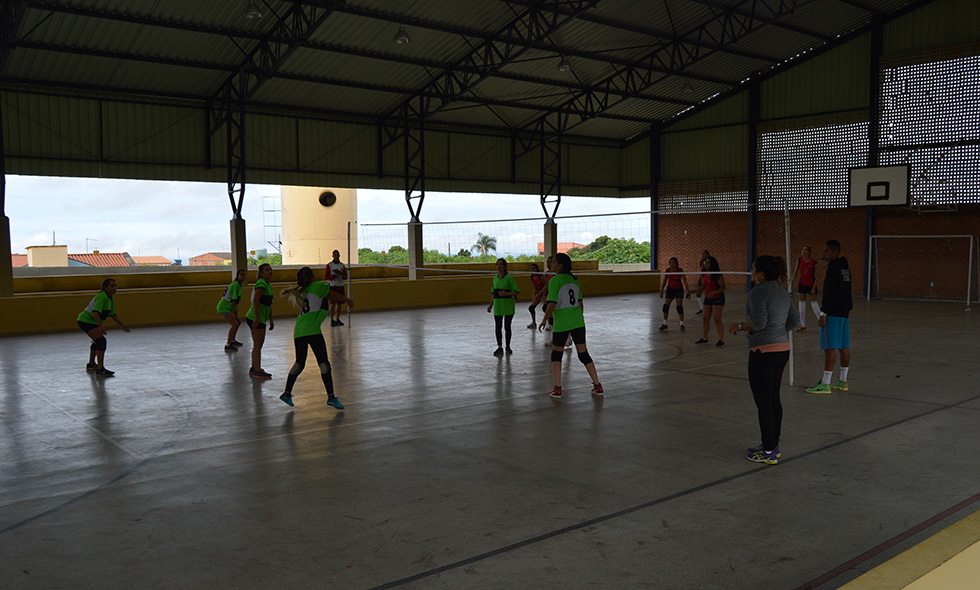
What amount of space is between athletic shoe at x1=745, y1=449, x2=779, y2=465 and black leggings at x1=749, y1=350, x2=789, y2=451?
5 cm

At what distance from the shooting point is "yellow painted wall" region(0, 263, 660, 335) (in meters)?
17.1

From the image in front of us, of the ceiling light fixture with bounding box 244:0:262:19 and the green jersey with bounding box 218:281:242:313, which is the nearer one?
the green jersey with bounding box 218:281:242:313

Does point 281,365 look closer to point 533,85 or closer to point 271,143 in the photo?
point 271,143

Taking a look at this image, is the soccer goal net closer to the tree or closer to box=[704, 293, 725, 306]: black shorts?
box=[704, 293, 725, 306]: black shorts

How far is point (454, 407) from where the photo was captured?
8258mm

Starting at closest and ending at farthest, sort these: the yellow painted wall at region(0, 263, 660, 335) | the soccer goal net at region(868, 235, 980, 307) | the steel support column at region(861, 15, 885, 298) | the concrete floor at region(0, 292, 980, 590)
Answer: the concrete floor at region(0, 292, 980, 590), the yellow painted wall at region(0, 263, 660, 335), the soccer goal net at region(868, 235, 980, 307), the steel support column at region(861, 15, 885, 298)

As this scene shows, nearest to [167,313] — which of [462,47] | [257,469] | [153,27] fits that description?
[153,27]

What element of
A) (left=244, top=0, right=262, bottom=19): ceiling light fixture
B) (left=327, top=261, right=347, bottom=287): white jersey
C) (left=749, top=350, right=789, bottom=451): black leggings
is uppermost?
(left=244, top=0, right=262, bottom=19): ceiling light fixture

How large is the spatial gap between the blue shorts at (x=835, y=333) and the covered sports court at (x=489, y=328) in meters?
0.61

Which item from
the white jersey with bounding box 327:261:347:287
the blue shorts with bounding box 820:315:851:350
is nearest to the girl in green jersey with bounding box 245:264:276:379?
the white jersey with bounding box 327:261:347:287

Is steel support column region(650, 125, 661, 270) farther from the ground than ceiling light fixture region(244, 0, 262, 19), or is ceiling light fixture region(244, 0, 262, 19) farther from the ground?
ceiling light fixture region(244, 0, 262, 19)

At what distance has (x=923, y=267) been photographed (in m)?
24.0

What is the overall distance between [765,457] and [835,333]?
3287mm

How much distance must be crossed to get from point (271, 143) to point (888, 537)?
72.4ft
